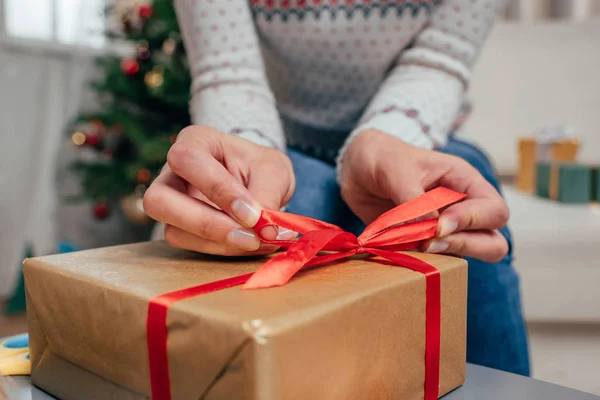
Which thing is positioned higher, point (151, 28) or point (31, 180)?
point (151, 28)

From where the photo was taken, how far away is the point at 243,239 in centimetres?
39

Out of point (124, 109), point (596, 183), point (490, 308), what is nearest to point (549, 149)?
point (596, 183)

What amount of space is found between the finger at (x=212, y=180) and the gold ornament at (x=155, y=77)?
1.50m

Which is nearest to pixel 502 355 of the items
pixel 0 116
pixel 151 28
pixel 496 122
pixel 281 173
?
pixel 281 173

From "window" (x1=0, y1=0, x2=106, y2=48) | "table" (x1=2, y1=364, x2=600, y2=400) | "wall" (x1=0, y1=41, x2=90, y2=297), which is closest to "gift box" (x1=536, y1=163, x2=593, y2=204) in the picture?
"table" (x1=2, y1=364, x2=600, y2=400)

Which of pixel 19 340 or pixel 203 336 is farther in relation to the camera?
pixel 19 340

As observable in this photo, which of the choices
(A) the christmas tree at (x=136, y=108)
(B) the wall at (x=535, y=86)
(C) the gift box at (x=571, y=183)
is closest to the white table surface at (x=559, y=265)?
(C) the gift box at (x=571, y=183)

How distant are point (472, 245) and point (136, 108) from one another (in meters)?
1.85

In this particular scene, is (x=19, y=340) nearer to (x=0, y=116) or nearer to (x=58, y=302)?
(x=58, y=302)

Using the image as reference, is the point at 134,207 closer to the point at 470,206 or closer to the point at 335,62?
the point at 335,62

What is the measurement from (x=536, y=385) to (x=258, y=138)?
370mm

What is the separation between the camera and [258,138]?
62 cm

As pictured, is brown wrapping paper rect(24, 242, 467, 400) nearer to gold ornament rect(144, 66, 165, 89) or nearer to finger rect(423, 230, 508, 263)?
finger rect(423, 230, 508, 263)

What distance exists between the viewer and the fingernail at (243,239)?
392 millimetres
